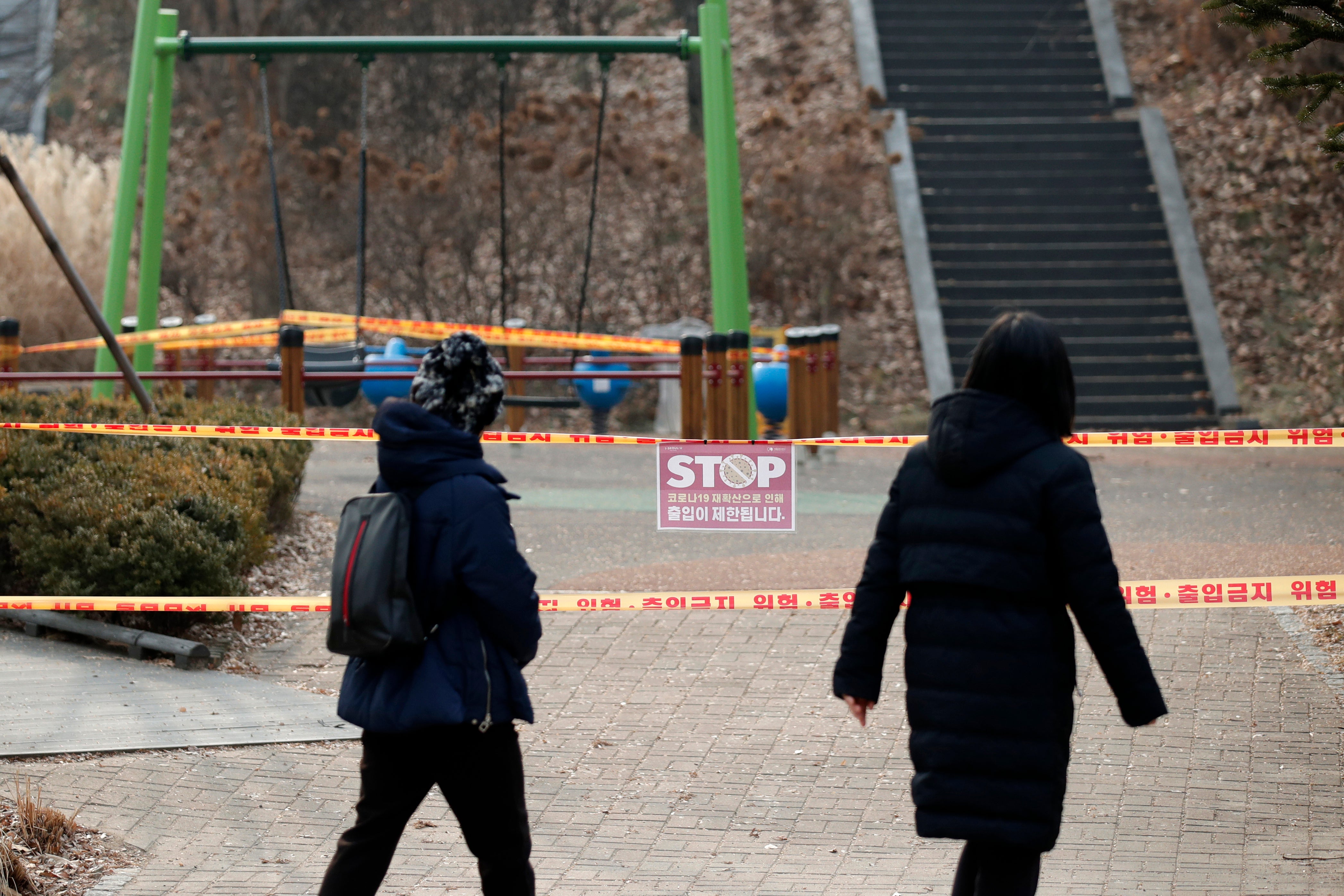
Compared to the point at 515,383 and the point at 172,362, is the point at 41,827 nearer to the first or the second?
the point at 172,362

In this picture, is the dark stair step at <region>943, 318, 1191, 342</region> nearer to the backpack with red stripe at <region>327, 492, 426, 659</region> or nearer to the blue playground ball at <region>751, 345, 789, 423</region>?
the blue playground ball at <region>751, 345, 789, 423</region>

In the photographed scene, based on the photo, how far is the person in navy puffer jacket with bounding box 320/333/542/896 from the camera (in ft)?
11.0

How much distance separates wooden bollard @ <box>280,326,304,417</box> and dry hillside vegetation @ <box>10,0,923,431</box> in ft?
18.1

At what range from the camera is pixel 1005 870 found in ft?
10.9

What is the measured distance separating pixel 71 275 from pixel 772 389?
7219 mm

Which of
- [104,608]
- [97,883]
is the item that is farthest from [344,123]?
[97,883]

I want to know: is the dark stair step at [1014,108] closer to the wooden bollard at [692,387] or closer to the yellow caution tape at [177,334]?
the yellow caution tape at [177,334]

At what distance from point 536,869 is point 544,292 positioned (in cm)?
1496

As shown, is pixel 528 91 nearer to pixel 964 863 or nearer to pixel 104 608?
pixel 104 608

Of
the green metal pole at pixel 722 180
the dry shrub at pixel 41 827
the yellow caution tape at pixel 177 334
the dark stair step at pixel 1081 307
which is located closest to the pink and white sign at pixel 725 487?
the dry shrub at pixel 41 827

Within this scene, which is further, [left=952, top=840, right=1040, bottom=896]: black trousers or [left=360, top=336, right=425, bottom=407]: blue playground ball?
[left=360, top=336, right=425, bottom=407]: blue playground ball

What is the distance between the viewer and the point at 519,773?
11.5 ft

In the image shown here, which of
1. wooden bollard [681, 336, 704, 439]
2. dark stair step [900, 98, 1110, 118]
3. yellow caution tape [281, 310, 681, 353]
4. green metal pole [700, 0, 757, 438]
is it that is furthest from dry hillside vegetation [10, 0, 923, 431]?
wooden bollard [681, 336, 704, 439]

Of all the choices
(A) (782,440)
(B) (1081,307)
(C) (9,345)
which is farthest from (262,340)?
(B) (1081,307)
